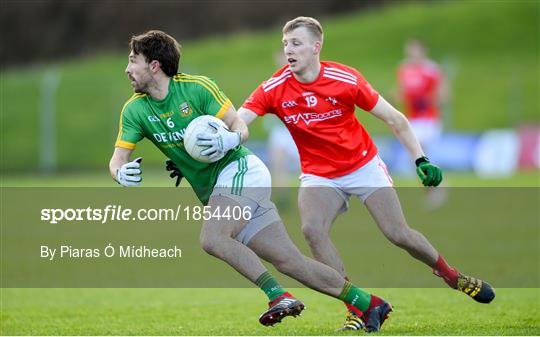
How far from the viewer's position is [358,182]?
7.89 meters

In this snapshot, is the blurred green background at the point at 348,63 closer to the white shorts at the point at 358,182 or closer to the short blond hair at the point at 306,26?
the white shorts at the point at 358,182

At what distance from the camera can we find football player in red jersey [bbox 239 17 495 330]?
25.2 feet

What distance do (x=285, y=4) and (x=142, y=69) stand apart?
38.0 meters

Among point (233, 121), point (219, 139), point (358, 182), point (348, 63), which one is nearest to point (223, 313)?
point (358, 182)

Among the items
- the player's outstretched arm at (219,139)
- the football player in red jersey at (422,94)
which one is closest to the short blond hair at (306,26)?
the player's outstretched arm at (219,139)

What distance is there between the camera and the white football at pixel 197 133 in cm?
680

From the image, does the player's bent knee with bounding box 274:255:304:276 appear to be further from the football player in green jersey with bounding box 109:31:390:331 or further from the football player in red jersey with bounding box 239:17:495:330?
the football player in red jersey with bounding box 239:17:495:330

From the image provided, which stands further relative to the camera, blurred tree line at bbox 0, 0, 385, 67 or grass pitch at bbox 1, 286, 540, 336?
blurred tree line at bbox 0, 0, 385, 67

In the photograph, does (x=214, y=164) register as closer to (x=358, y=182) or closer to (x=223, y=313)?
(x=358, y=182)

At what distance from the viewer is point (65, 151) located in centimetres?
2866

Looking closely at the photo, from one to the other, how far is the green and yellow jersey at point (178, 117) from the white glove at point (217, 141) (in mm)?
282

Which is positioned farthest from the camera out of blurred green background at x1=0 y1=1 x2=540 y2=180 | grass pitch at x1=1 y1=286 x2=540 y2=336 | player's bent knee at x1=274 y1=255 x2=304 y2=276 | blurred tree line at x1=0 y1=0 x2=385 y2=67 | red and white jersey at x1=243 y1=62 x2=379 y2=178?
blurred tree line at x1=0 y1=0 x2=385 y2=67

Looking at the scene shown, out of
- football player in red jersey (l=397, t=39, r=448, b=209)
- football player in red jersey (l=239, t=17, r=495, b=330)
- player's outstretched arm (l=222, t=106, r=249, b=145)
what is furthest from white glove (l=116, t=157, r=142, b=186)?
football player in red jersey (l=397, t=39, r=448, b=209)

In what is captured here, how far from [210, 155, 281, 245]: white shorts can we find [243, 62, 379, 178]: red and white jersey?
32.3 inches
